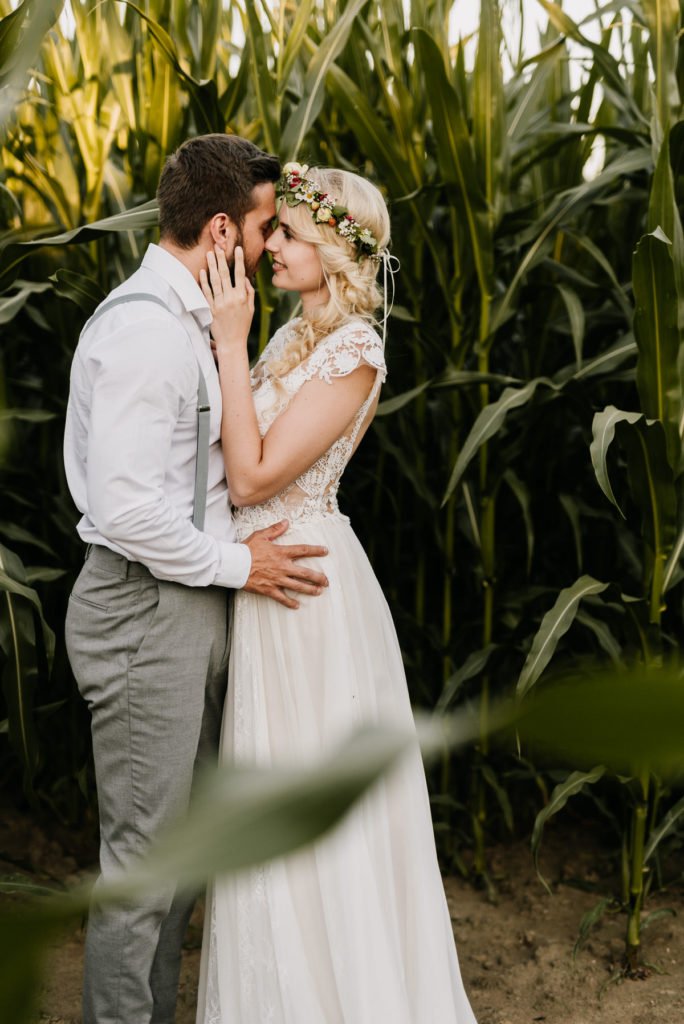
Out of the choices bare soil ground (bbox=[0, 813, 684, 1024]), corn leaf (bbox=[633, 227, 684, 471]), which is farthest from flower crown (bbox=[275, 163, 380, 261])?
bare soil ground (bbox=[0, 813, 684, 1024])

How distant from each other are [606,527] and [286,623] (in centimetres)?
125

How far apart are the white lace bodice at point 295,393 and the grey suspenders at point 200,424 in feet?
0.45

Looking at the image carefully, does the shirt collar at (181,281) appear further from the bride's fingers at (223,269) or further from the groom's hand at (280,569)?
the groom's hand at (280,569)

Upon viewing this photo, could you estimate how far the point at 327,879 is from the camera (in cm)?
175

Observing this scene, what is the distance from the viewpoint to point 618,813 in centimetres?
279

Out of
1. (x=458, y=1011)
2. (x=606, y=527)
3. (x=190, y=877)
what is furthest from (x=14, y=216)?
(x=190, y=877)

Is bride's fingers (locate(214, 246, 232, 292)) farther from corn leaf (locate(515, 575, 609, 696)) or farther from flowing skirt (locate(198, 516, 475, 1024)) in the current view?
corn leaf (locate(515, 575, 609, 696))

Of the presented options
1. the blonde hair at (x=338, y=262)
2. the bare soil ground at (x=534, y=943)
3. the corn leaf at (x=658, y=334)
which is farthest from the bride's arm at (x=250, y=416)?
the bare soil ground at (x=534, y=943)

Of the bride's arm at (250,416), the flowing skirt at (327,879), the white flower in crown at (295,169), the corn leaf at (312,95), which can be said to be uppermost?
the corn leaf at (312,95)

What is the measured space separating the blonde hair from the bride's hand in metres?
0.16

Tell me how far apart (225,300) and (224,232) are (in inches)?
4.9

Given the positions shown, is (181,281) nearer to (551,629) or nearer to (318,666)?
(318,666)

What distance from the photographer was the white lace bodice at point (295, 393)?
1777 millimetres

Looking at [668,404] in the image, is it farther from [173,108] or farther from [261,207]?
[173,108]
